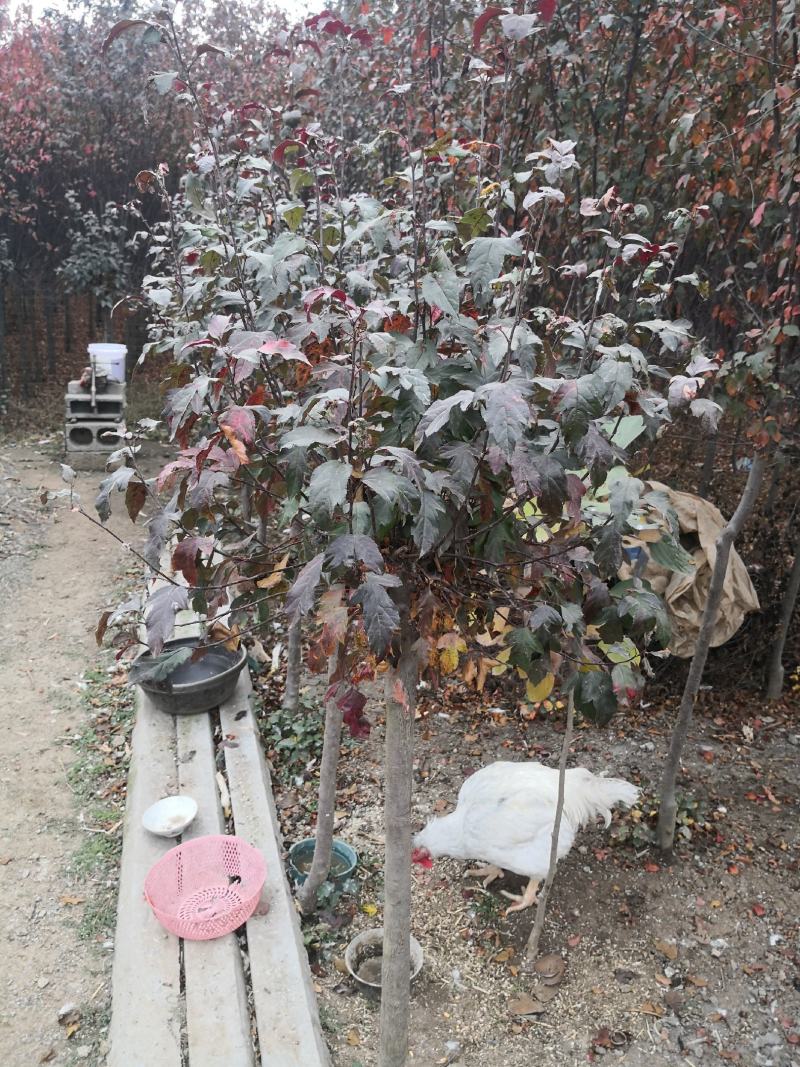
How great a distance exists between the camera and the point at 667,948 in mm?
2742

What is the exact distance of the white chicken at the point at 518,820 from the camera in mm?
2824

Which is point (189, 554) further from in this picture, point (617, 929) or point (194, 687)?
point (194, 687)

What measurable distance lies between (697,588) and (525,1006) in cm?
197

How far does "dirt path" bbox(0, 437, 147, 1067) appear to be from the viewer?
2529 millimetres

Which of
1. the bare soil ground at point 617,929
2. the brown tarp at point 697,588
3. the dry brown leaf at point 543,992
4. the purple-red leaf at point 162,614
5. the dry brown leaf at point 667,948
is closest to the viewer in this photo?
the purple-red leaf at point 162,614

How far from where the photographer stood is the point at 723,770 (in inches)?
143

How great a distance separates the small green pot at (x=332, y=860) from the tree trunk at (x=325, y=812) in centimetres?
7

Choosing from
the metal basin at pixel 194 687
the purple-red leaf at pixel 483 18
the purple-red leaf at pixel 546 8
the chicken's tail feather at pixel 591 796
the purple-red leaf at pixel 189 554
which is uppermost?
the purple-red leaf at pixel 546 8

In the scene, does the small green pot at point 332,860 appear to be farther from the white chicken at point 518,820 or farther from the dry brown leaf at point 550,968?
the dry brown leaf at point 550,968

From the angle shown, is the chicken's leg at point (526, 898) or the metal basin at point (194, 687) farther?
the metal basin at point (194, 687)

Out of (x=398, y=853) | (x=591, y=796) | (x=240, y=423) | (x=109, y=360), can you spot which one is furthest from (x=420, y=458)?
(x=109, y=360)

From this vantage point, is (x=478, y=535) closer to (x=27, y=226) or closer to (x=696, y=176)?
(x=696, y=176)

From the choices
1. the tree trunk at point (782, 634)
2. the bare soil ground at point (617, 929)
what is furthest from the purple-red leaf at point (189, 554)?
the tree trunk at point (782, 634)

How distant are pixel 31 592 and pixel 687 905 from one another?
14.6 ft
